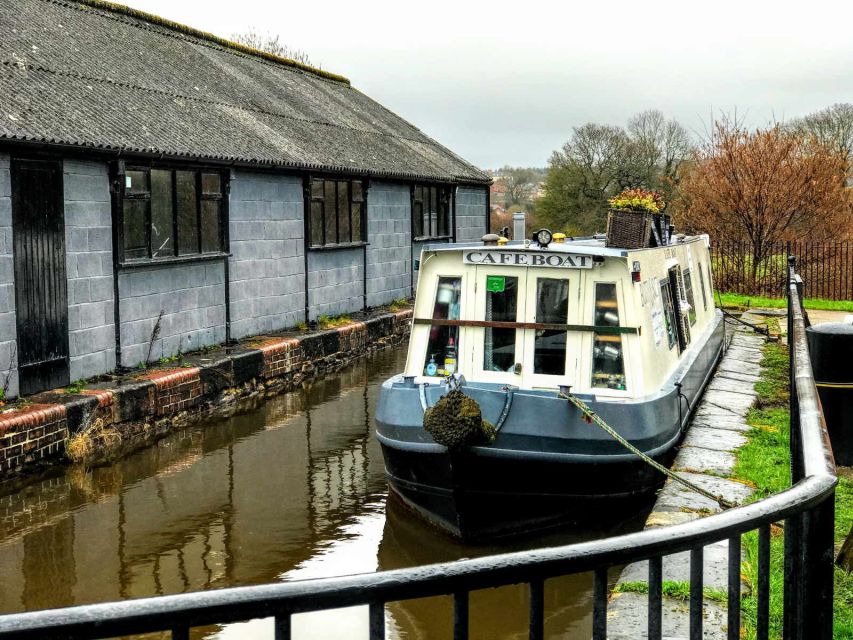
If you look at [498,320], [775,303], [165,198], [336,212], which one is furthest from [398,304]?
[498,320]

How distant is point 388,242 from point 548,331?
13.6 metres

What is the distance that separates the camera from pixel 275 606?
5.84 ft

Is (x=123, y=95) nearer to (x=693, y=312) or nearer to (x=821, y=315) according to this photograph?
(x=693, y=312)

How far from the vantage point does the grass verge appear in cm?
491

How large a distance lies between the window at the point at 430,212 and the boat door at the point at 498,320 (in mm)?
14645

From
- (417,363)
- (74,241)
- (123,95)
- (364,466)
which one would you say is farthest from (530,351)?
(123,95)

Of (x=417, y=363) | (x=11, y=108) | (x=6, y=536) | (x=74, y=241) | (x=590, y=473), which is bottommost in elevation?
(x=6, y=536)

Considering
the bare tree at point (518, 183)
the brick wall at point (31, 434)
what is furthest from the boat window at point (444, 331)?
the bare tree at point (518, 183)

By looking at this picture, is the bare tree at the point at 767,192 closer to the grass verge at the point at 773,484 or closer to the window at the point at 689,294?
the grass verge at the point at 773,484

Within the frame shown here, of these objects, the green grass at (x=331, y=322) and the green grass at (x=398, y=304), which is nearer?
the green grass at (x=331, y=322)

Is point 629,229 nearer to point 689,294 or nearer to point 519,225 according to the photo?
point 689,294

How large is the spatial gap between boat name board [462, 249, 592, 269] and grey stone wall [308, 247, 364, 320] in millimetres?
9670

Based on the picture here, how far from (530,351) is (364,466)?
9.20 ft

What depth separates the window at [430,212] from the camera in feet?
76.7
